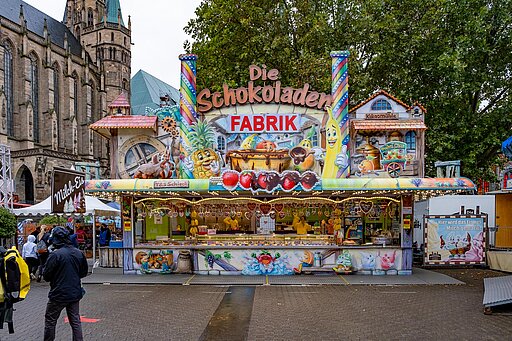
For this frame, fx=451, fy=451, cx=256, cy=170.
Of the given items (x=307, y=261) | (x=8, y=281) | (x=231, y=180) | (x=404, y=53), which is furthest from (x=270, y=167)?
(x=404, y=53)

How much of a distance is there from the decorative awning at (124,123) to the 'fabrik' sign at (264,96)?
1.81 meters

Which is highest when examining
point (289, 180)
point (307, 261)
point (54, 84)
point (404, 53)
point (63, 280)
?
point (54, 84)

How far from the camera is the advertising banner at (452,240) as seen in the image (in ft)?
54.0

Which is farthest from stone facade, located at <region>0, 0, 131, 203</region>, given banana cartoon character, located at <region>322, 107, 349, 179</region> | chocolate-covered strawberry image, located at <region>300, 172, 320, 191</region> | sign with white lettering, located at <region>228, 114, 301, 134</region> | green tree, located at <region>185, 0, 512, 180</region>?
chocolate-covered strawberry image, located at <region>300, 172, 320, 191</region>

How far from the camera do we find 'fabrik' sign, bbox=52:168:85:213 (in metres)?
14.6

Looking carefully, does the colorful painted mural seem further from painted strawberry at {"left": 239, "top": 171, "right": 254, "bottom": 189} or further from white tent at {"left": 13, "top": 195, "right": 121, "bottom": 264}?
white tent at {"left": 13, "top": 195, "right": 121, "bottom": 264}

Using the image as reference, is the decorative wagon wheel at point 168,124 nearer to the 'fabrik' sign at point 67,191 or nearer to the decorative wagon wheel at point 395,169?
the 'fabrik' sign at point 67,191

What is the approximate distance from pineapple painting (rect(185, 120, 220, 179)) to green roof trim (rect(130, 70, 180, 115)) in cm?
5192

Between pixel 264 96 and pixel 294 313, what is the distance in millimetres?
8537

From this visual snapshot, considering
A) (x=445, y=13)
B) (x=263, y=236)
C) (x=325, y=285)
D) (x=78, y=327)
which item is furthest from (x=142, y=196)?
(x=445, y=13)

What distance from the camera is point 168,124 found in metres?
16.4

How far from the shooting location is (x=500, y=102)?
22781 mm

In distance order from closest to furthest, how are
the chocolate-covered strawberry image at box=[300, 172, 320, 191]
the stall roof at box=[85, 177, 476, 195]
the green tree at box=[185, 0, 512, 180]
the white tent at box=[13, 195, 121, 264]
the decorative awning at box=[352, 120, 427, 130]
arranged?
the stall roof at box=[85, 177, 476, 195], the chocolate-covered strawberry image at box=[300, 172, 320, 191], the decorative awning at box=[352, 120, 427, 130], the white tent at box=[13, 195, 121, 264], the green tree at box=[185, 0, 512, 180]

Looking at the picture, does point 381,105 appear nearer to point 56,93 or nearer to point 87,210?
point 87,210
